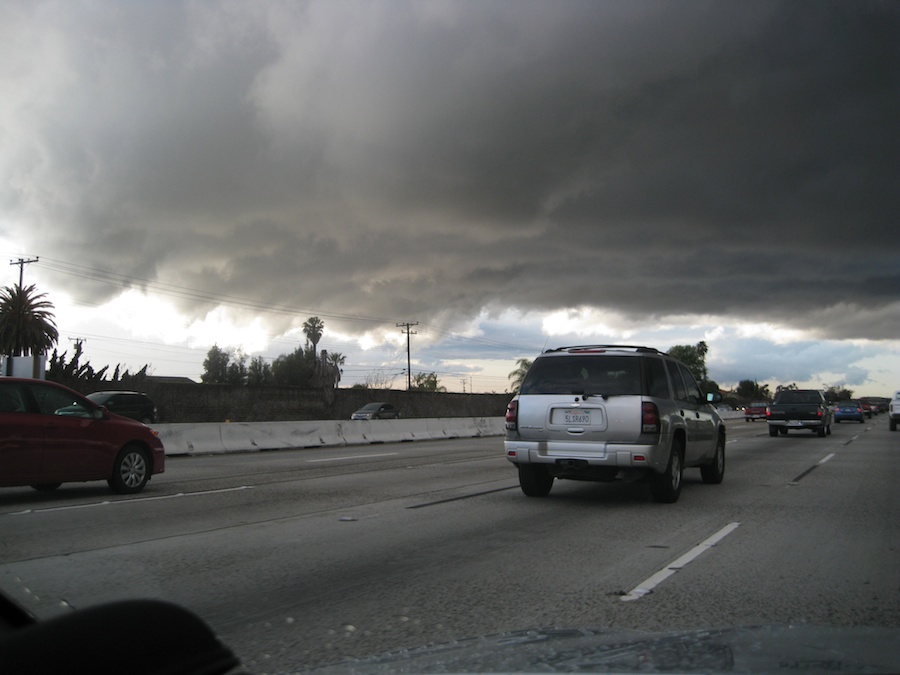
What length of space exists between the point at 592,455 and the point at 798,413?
2428 cm

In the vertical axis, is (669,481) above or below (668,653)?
above

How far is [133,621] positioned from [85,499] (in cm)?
1086

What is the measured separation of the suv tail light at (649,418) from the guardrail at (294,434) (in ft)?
47.8

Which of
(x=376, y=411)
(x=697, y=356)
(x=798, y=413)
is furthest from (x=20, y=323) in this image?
(x=697, y=356)

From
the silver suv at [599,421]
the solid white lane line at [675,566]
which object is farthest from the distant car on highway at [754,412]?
the solid white lane line at [675,566]

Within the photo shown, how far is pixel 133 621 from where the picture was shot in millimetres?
1488

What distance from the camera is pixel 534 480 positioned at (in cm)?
1126

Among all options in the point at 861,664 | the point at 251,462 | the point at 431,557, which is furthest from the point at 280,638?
the point at 251,462

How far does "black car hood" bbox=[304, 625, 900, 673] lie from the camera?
3016mm

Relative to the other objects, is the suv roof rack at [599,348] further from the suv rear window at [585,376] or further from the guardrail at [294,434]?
the guardrail at [294,434]

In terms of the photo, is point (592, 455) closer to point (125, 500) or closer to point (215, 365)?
point (125, 500)

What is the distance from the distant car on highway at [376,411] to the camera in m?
50.1

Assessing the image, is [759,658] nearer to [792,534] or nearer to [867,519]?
[792,534]

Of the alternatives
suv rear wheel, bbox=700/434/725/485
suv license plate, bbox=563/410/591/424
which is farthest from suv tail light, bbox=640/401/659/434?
suv rear wheel, bbox=700/434/725/485
